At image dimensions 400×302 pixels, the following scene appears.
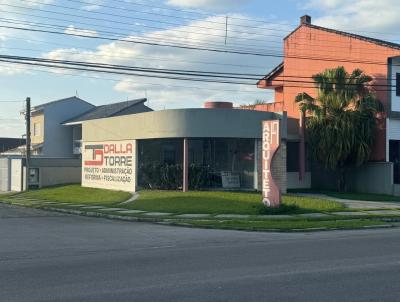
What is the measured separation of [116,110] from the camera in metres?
52.5

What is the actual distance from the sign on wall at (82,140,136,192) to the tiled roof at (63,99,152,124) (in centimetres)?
1509

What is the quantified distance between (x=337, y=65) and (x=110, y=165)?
48.6ft

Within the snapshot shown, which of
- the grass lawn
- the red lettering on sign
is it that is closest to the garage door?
the red lettering on sign

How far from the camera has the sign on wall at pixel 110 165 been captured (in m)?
31.8

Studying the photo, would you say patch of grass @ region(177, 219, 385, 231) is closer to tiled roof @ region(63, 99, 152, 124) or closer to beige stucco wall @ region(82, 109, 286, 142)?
beige stucco wall @ region(82, 109, 286, 142)

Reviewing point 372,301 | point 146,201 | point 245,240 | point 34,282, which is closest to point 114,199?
point 146,201

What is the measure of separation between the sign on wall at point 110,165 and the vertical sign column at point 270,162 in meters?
10.7

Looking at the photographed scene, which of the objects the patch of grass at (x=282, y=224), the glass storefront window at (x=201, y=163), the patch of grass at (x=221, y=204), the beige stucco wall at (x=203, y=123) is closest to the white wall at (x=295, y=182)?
the glass storefront window at (x=201, y=163)

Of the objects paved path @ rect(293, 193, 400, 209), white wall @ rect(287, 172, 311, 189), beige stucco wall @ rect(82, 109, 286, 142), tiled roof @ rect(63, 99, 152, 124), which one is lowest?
paved path @ rect(293, 193, 400, 209)

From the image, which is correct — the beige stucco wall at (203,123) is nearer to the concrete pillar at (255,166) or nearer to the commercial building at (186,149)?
the commercial building at (186,149)

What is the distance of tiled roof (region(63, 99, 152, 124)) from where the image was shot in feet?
171

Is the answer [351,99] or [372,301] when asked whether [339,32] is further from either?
[372,301]

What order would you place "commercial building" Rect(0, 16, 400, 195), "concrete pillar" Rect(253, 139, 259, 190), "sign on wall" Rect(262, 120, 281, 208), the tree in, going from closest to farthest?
"sign on wall" Rect(262, 120, 281, 208) → "commercial building" Rect(0, 16, 400, 195) → "concrete pillar" Rect(253, 139, 259, 190) → the tree

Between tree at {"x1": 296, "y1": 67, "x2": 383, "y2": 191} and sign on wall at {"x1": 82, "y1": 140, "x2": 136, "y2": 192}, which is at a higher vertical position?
tree at {"x1": 296, "y1": 67, "x2": 383, "y2": 191}
